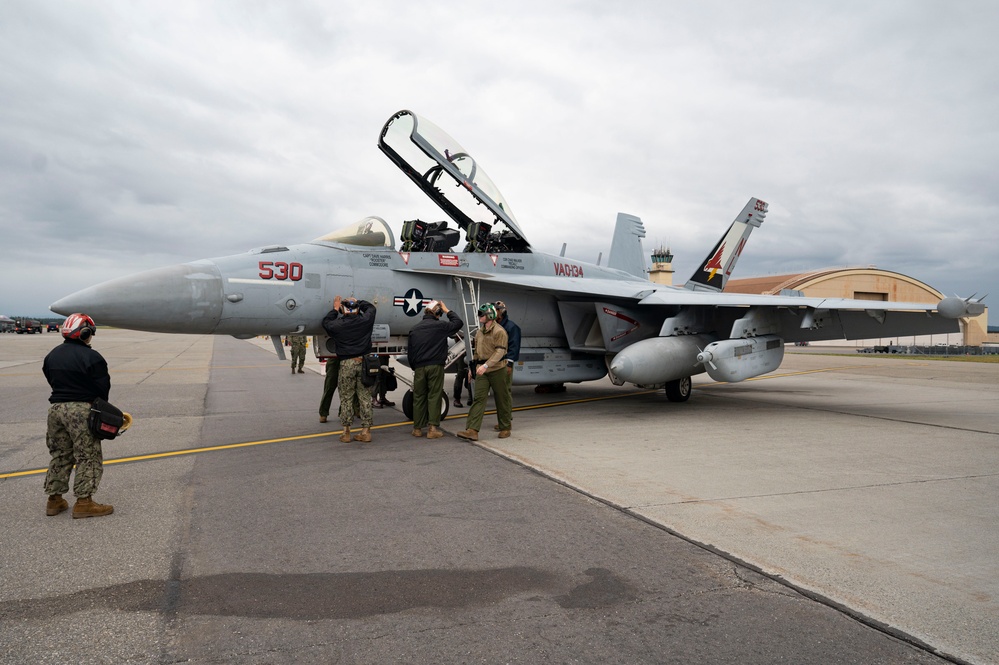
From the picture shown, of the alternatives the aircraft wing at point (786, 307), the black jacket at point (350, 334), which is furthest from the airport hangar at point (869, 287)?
the black jacket at point (350, 334)

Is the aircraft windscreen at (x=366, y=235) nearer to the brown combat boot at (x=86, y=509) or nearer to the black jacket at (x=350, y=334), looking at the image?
the black jacket at (x=350, y=334)

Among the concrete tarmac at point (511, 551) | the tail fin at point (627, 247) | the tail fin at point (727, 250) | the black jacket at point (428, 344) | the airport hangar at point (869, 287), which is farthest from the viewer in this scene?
the airport hangar at point (869, 287)

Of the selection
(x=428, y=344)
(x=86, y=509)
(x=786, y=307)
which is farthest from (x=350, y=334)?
(x=786, y=307)

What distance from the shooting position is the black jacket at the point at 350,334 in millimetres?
7289

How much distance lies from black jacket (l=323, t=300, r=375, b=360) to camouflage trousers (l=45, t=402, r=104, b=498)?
311cm

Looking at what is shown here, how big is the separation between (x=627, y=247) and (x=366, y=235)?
8821 mm

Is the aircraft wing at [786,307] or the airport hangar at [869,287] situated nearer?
the aircraft wing at [786,307]

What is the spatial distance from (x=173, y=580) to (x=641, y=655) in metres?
2.42

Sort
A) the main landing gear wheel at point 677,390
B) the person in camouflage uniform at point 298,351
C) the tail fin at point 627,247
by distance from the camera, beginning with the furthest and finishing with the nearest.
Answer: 1. the person in camouflage uniform at point 298,351
2. the tail fin at point 627,247
3. the main landing gear wheel at point 677,390

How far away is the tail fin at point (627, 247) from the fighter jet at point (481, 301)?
405 cm

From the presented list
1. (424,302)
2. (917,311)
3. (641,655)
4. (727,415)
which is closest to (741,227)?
(917,311)

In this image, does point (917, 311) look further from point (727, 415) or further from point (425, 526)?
point (425, 526)

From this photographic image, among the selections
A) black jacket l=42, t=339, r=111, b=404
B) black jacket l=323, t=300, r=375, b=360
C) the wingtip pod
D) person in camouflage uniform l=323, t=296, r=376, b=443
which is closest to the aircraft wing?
the wingtip pod

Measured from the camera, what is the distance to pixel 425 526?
4145mm
